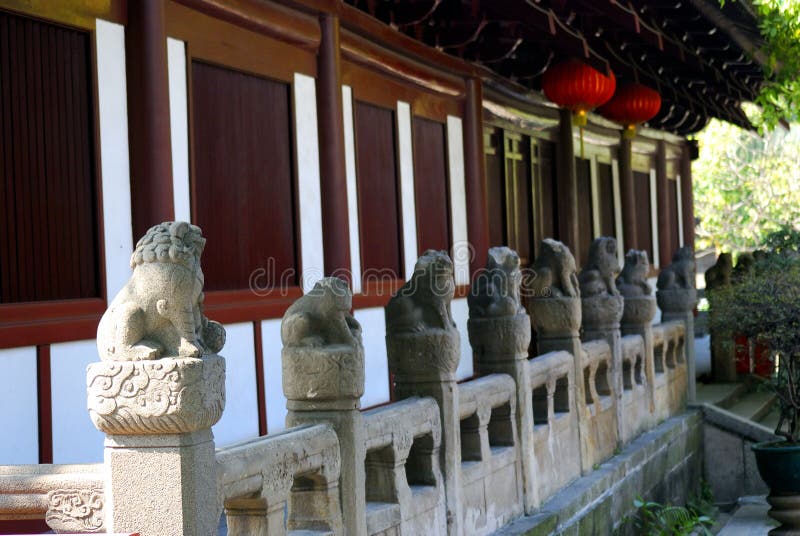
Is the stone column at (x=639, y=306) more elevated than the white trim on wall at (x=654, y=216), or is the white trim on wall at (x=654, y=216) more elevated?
the white trim on wall at (x=654, y=216)

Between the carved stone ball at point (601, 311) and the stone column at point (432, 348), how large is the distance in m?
3.30

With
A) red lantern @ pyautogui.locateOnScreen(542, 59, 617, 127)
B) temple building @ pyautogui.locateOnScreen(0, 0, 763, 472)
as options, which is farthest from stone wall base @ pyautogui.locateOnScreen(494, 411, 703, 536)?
red lantern @ pyautogui.locateOnScreen(542, 59, 617, 127)

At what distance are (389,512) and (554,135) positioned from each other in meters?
8.17

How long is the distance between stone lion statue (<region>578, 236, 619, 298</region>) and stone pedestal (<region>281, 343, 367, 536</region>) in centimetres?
446

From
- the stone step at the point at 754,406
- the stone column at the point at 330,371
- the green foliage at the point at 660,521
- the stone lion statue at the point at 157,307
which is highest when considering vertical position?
the stone lion statue at the point at 157,307

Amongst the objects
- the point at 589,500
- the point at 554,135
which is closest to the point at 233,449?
the point at 589,500

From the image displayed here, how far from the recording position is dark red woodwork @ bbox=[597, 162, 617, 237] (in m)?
14.2

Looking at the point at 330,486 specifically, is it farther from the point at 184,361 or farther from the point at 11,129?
the point at 11,129

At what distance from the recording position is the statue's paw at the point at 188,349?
3.39 metres

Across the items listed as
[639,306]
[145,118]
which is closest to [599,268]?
[639,306]

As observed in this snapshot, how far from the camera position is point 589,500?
24.1ft

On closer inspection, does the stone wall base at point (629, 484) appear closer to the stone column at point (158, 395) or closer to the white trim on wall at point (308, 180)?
the white trim on wall at point (308, 180)

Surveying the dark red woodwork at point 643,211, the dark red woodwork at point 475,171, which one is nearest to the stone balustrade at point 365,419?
the dark red woodwork at point 475,171

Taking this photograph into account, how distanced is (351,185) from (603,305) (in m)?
2.05
